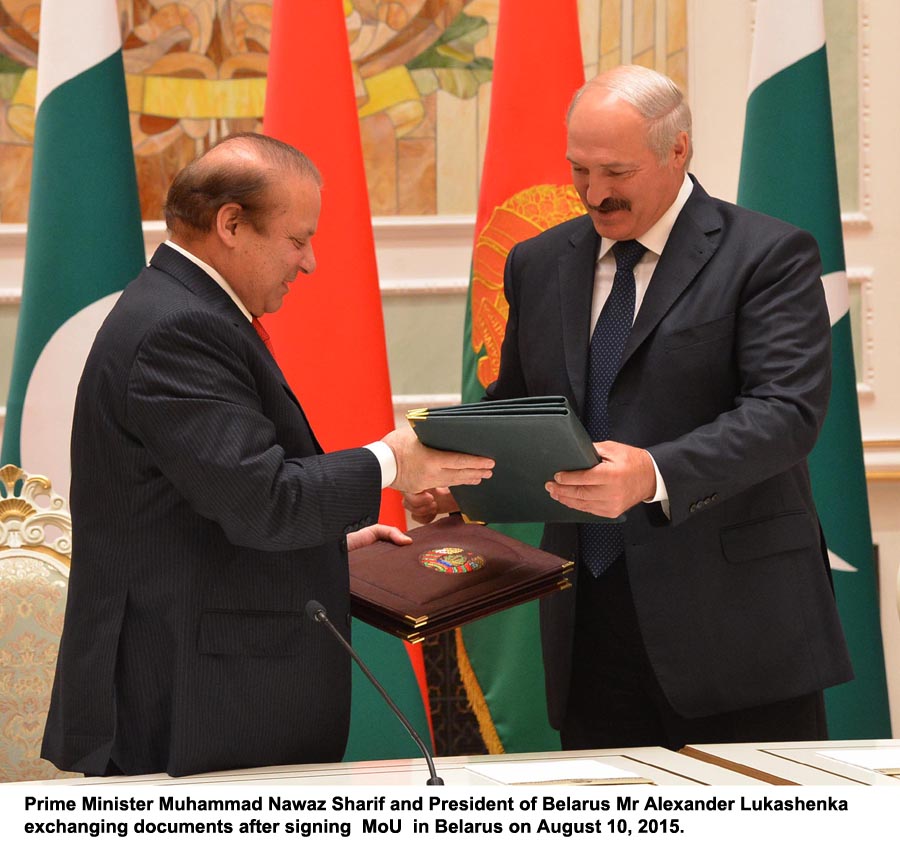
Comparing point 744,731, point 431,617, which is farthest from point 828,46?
point 431,617

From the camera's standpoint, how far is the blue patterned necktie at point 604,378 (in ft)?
7.51

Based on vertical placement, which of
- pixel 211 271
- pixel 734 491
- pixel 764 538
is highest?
pixel 211 271

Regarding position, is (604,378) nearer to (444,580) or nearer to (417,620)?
(444,580)

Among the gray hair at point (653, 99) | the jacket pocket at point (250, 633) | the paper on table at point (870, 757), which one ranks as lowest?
the paper on table at point (870, 757)

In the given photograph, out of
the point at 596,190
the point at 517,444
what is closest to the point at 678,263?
the point at 596,190

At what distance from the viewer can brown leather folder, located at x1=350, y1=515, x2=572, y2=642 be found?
1933mm

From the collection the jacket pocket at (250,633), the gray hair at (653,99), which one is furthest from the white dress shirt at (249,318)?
the gray hair at (653,99)

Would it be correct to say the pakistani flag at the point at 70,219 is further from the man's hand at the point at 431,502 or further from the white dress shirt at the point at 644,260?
the white dress shirt at the point at 644,260

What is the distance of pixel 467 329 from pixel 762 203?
938 millimetres

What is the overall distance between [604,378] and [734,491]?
1.13ft

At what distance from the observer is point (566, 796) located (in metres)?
1.37

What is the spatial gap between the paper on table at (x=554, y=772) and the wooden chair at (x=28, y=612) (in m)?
1.19

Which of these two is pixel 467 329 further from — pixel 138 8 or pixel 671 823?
pixel 671 823

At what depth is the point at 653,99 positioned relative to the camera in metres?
2.29
